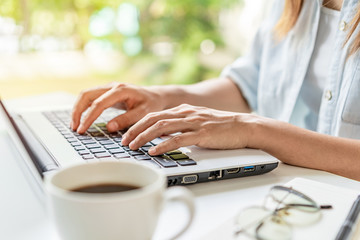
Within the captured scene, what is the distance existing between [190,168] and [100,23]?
3065 mm

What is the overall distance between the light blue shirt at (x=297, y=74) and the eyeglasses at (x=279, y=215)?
0.45 metres

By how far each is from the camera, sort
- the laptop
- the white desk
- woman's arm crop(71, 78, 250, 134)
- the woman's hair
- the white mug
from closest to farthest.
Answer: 1. the white mug
2. the white desk
3. the laptop
4. woman's arm crop(71, 78, 250, 134)
5. the woman's hair

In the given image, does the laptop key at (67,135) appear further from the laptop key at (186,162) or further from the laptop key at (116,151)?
the laptop key at (186,162)

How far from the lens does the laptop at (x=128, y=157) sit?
1.87ft

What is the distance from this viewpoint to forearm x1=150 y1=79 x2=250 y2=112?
0.94m

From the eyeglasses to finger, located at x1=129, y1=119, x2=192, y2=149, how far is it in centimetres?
22

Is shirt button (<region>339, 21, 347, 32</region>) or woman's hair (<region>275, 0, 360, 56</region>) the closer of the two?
shirt button (<region>339, 21, 347, 32</region>)

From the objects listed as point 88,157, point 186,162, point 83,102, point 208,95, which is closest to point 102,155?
point 88,157

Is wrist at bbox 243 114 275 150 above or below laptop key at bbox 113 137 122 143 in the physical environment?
above

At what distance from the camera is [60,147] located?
66 cm


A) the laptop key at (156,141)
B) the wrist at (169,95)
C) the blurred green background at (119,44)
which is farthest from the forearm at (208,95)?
the blurred green background at (119,44)

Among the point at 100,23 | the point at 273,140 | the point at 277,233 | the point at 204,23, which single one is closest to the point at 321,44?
the point at 273,140

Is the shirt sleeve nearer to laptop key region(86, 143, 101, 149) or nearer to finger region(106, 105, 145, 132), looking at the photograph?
finger region(106, 105, 145, 132)

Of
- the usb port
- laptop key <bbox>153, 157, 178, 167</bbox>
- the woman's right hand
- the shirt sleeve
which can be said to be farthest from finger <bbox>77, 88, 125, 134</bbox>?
the shirt sleeve
